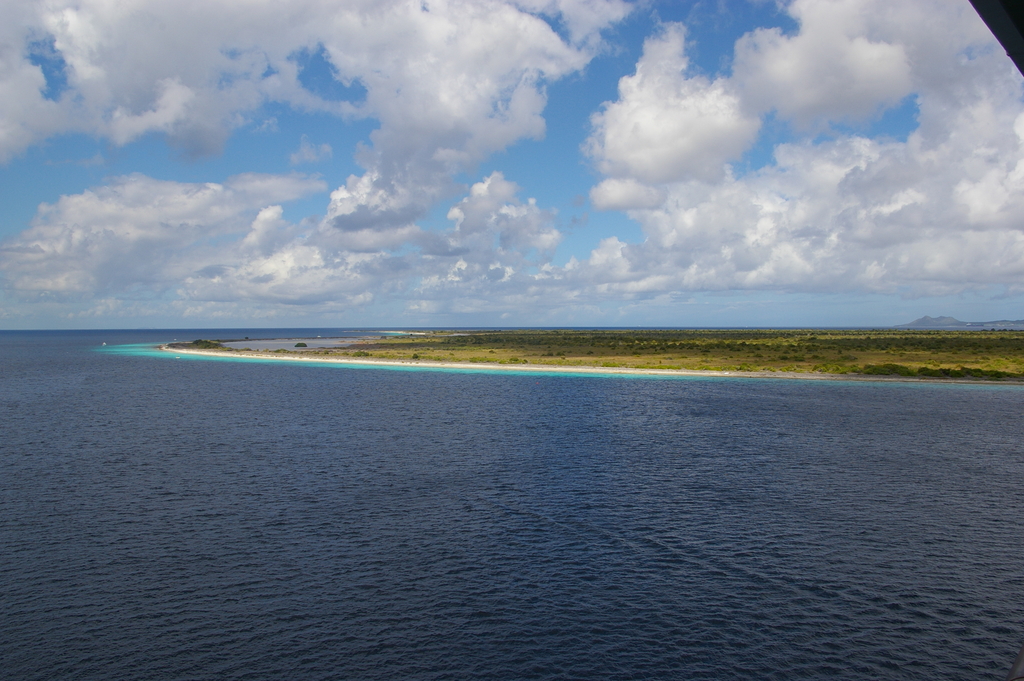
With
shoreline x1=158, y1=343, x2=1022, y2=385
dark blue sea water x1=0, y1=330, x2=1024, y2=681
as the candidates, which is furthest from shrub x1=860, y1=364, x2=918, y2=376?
dark blue sea water x1=0, y1=330, x2=1024, y2=681

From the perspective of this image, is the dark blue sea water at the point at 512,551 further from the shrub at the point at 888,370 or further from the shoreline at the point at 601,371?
the shrub at the point at 888,370

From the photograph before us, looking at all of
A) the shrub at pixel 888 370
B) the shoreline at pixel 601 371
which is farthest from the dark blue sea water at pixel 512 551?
the shrub at pixel 888 370

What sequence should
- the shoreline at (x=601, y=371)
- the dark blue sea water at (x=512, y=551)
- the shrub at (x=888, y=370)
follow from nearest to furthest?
the dark blue sea water at (x=512, y=551)
the shoreline at (x=601, y=371)
the shrub at (x=888, y=370)

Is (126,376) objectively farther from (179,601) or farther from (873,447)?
(873,447)

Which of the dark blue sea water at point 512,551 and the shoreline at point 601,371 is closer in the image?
the dark blue sea water at point 512,551

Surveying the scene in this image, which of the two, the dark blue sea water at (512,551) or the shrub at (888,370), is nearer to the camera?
the dark blue sea water at (512,551)

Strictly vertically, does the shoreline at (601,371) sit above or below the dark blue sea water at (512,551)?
above

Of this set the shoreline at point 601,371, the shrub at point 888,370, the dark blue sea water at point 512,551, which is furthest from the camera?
the shrub at point 888,370

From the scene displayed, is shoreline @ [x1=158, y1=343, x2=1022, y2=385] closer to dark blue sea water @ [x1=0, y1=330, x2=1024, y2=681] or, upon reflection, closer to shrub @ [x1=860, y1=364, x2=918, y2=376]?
shrub @ [x1=860, y1=364, x2=918, y2=376]

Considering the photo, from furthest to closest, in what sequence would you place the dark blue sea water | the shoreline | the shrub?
the shrub
the shoreline
the dark blue sea water

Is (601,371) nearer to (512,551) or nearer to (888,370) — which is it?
(888,370)
